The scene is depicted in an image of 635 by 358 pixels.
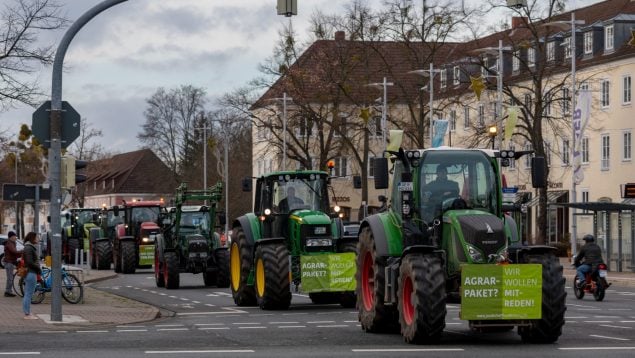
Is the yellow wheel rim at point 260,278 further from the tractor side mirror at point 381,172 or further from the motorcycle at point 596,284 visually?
the motorcycle at point 596,284

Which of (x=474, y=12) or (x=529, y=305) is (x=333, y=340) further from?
(x=474, y=12)

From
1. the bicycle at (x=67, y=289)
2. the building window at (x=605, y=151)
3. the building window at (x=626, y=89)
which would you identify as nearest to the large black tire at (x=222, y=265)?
the bicycle at (x=67, y=289)

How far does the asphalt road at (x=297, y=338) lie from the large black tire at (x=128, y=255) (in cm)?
2260

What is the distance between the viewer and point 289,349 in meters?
18.9

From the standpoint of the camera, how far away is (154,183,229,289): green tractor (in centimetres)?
3925

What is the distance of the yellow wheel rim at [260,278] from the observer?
93.1ft

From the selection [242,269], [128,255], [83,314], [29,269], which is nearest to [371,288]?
[83,314]

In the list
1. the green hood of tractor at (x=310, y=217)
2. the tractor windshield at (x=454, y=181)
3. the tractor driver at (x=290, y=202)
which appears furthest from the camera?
the tractor driver at (x=290, y=202)

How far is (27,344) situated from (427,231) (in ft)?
19.4

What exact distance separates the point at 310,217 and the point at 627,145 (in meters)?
47.4

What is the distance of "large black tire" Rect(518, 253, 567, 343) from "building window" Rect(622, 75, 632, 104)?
54872 mm

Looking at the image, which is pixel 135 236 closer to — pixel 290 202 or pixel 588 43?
pixel 290 202

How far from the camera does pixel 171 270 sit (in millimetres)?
38812

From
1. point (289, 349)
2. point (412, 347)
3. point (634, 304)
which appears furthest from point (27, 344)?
point (634, 304)
